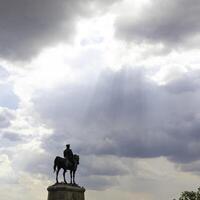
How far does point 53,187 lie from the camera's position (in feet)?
136

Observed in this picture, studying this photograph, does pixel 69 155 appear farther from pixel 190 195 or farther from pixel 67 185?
pixel 190 195

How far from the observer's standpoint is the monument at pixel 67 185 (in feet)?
135

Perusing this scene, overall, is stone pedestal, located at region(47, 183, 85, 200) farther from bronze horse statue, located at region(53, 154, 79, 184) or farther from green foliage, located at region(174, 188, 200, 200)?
green foliage, located at region(174, 188, 200, 200)

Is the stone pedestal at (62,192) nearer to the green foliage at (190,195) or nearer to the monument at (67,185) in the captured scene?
the monument at (67,185)

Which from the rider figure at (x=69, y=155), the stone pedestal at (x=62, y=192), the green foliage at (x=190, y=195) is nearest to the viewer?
the stone pedestal at (x=62, y=192)

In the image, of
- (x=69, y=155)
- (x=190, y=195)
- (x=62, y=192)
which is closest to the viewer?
(x=62, y=192)

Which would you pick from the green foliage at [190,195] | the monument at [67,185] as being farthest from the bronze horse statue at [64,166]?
the green foliage at [190,195]

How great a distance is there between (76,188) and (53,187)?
8.18ft

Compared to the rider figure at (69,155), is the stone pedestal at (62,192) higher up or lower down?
lower down

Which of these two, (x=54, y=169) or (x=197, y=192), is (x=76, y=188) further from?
(x=197, y=192)

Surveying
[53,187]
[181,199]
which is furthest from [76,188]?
[181,199]

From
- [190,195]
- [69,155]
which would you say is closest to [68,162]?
[69,155]

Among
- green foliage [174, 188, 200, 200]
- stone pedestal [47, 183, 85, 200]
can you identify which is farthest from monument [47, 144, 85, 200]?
green foliage [174, 188, 200, 200]

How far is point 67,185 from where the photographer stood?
4203 cm
